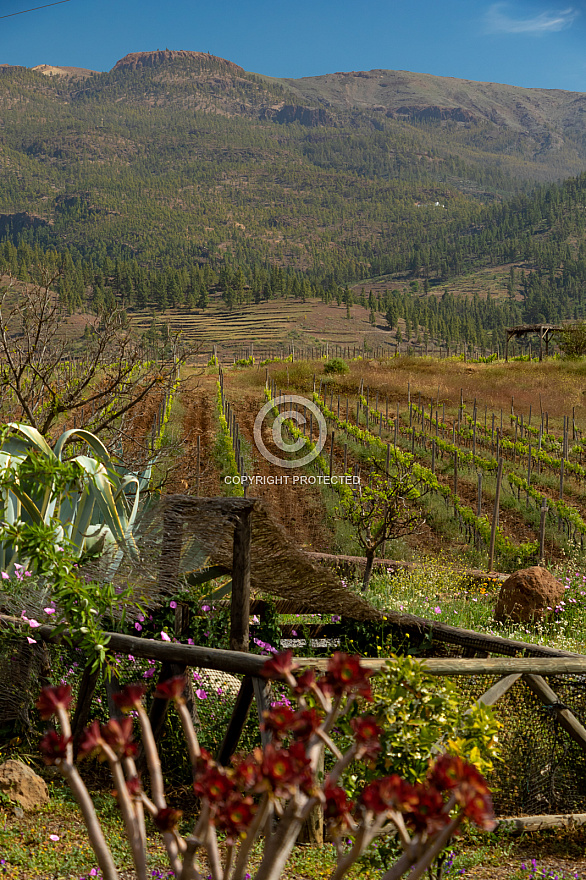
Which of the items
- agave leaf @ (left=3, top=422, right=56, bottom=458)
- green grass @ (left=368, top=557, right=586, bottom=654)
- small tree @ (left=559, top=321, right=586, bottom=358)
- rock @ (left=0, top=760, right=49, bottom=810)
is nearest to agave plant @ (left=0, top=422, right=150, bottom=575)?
agave leaf @ (left=3, top=422, right=56, bottom=458)

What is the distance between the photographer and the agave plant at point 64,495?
3.41 m

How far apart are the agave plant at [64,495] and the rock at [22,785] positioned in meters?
0.93

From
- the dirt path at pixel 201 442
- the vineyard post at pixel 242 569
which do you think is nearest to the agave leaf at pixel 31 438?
the vineyard post at pixel 242 569

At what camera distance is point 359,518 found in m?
8.22

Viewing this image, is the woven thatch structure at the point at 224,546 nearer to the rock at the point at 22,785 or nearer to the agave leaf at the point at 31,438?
the agave leaf at the point at 31,438

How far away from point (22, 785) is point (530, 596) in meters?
4.96

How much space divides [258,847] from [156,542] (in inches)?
59.0

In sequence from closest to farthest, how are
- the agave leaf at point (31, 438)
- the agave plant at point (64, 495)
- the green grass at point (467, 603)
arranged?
the agave plant at point (64, 495) < the agave leaf at point (31, 438) < the green grass at point (467, 603)

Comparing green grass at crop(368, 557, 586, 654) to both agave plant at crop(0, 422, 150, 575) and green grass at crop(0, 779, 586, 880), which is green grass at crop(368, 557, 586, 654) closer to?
→ green grass at crop(0, 779, 586, 880)

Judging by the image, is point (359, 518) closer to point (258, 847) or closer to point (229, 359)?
point (258, 847)

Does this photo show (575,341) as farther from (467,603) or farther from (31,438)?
(31,438)

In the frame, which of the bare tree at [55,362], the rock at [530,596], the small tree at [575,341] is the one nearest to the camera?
the bare tree at [55,362]

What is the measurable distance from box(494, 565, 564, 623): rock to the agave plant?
13.6ft

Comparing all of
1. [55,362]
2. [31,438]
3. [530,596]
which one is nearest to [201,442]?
[55,362]
